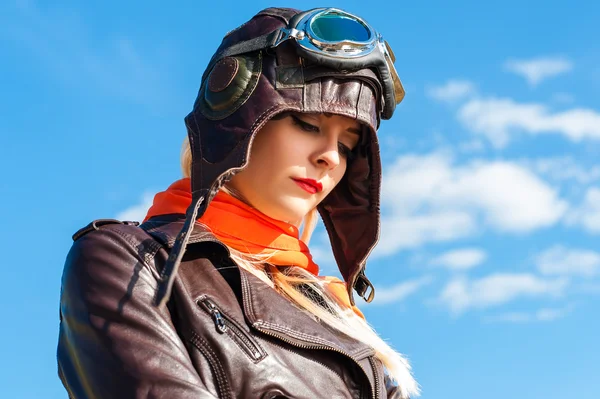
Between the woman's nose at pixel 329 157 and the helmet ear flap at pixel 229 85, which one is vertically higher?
the helmet ear flap at pixel 229 85

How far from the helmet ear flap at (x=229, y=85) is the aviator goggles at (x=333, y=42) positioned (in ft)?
0.23

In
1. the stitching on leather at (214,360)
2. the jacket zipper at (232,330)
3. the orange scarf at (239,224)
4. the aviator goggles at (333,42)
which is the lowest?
the stitching on leather at (214,360)

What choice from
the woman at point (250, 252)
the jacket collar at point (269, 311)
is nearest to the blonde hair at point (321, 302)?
the woman at point (250, 252)

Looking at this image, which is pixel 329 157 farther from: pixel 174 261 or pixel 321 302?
pixel 174 261

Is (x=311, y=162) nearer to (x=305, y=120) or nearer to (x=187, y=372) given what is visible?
(x=305, y=120)

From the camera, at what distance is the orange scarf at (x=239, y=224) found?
3.85 m

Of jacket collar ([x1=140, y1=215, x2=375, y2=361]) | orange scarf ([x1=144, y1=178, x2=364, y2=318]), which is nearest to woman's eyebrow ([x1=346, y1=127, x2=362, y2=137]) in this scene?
orange scarf ([x1=144, y1=178, x2=364, y2=318])

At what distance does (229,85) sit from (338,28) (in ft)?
1.90

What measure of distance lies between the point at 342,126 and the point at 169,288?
50.4 inches

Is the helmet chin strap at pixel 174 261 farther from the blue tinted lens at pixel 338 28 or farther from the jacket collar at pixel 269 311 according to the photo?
the blue tinted lens at pixel 338 28

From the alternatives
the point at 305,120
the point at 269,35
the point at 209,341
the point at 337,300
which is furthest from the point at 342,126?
the point at 209,341

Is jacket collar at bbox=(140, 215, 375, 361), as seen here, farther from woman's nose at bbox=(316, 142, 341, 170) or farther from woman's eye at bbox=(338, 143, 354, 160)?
woman's eye at bbox=(338, 143, 354, 160)

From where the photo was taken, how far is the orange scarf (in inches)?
152

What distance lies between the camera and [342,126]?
4.04 meters
